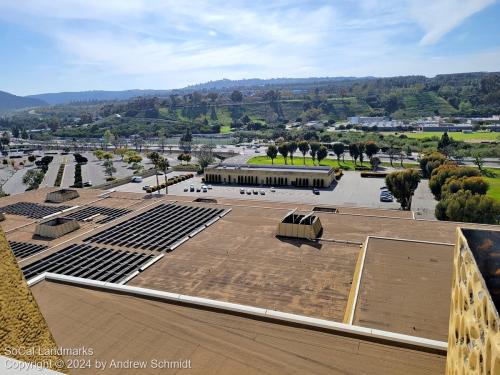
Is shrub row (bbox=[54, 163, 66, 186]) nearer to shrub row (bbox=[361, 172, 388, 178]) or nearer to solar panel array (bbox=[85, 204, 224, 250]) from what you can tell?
solar panel array (bbox=[85, 204, 224, 250])

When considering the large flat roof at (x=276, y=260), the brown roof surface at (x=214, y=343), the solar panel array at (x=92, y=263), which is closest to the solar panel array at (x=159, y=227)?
the large flat roof at (x=276, y=260)

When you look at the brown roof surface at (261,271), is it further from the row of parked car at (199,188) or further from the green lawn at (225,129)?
the green lawn at (225,129)

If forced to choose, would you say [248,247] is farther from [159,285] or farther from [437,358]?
[437,358]

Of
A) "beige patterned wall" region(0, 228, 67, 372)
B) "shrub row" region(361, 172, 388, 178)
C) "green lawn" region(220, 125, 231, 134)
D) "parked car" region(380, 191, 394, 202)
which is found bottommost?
"parked car" region(380, 191, 394, 202)

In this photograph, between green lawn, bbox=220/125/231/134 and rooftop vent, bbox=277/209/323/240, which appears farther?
green lawn, bbox=220/125/231/134

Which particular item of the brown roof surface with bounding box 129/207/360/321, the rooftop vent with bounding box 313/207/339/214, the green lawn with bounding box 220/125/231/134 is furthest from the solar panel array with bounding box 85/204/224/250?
the green lawn with bounding box 220/125/231/134

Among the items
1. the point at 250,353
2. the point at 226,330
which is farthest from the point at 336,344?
the point at 226,330
